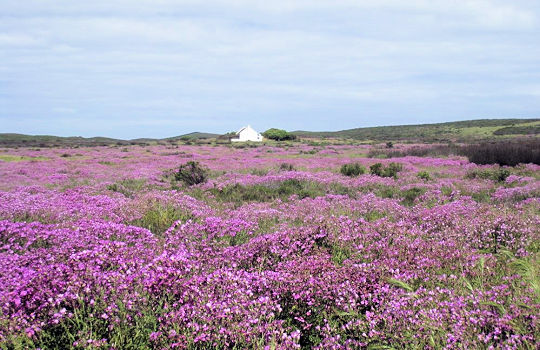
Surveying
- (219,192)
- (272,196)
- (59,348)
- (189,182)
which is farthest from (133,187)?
(59,348)

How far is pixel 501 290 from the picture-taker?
406 cm

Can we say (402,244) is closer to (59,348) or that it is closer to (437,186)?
(59,348)

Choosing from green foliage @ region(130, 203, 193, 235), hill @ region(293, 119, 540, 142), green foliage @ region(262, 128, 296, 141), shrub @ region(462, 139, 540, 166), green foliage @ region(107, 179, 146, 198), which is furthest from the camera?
green foliage @ region(262, 128, 296, 141)

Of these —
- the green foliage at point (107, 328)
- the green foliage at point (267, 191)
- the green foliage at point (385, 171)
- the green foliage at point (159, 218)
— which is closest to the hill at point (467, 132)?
the green foliage at point (385, 171)

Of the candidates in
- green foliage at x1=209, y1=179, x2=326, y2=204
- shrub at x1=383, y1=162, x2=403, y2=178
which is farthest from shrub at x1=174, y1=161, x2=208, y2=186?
shrub at x1=383, y1=162, x2=403, y2=178

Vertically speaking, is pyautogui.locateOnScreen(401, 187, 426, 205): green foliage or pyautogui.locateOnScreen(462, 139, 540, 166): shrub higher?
pyautogui.locateOnScreen(462, 139, 540, 166): shrub

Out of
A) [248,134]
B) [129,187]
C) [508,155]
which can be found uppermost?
[248,134]

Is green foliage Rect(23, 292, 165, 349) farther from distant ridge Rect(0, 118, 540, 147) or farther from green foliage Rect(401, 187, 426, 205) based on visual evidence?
distant ridge Rect(0, 118, 540, 147)

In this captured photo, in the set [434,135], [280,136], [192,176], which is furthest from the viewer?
[434,135]

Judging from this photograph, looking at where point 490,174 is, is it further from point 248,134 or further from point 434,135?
point 434,135

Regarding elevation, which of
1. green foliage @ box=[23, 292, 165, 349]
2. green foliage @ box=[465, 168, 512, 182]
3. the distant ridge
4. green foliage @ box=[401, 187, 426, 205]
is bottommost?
green foliage @ box=[401, 187, 426, 205]

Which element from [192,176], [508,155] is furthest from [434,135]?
[192,176]

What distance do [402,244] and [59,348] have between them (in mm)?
4561

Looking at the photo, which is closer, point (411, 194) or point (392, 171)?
point (411, 194)
